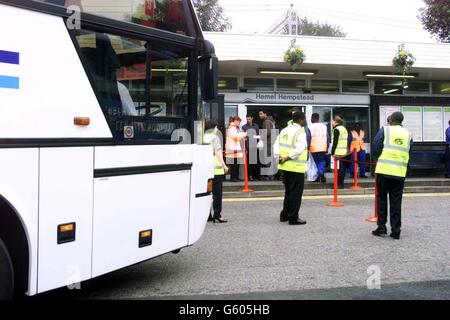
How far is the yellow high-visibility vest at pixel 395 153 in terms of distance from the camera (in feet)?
23.5

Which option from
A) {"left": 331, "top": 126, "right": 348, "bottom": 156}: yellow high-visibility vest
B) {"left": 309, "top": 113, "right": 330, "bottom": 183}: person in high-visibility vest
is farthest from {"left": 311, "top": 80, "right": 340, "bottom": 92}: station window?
{"left": 331, "top": 126, "right": 348, "bottom": 156}: yellow high-visibility vest

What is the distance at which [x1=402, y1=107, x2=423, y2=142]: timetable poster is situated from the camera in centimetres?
1465

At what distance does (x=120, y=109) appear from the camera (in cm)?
430

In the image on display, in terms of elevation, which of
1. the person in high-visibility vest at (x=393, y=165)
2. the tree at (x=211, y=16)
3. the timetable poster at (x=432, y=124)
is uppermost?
the tree at (x=211, y=16)

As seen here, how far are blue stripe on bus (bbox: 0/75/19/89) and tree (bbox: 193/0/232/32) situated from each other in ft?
96.7

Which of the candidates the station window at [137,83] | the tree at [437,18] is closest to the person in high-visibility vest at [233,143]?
the station window at [137,83]

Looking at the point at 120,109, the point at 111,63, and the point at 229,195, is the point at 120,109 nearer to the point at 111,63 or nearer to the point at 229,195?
the point at 111,63

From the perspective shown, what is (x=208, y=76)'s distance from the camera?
16.6 feet

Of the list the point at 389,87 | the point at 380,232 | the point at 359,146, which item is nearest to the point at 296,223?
the point at 380,232

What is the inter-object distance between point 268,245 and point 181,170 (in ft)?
8.23

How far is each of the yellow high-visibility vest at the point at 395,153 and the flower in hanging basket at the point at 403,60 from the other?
688 cm

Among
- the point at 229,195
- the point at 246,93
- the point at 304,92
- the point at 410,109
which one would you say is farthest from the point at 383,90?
the point at 229,195

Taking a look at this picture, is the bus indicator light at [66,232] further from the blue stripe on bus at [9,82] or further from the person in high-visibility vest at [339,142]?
the person in high-visibility vest at [339,142]

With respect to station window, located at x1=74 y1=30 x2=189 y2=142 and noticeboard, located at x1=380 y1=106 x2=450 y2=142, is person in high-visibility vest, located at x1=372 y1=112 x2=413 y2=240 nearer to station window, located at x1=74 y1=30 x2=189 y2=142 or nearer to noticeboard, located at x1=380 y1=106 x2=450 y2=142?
station window, located at x1=74 y1=30 x2=189 y2=142
